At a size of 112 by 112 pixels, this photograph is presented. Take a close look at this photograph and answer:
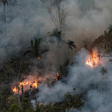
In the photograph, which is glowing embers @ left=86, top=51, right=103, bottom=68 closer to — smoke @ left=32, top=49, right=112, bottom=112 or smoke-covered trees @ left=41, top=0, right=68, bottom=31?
smoke @ left=32, top=49, right=112, bottom=112

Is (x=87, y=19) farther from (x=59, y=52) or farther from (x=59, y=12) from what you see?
(x=59, y=52)

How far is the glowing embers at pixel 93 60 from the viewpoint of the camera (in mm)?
5714

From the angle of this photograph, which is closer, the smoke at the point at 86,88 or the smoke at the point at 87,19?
the smoke at the point at 86,88

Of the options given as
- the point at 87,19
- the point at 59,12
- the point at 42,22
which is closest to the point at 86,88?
the point at 59,12

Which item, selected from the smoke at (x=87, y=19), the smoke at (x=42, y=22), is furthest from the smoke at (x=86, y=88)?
the smoke at (x=42, y=22)

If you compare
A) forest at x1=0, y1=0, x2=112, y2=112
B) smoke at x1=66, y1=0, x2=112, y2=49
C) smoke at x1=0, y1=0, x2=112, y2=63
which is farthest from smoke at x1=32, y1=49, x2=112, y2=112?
smoke at x1=0, y1=0, x2=112, y2=63

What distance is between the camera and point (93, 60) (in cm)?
610

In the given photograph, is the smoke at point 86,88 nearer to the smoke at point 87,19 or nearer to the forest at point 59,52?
the forest at point 59,52

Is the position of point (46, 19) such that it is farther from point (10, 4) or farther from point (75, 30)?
point (10, 4)

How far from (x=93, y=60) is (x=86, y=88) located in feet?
5.52

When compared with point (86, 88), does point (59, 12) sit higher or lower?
higher

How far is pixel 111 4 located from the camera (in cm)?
809

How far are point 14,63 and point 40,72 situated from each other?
1701 mm

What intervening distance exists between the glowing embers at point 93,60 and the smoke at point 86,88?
0.57 ft
